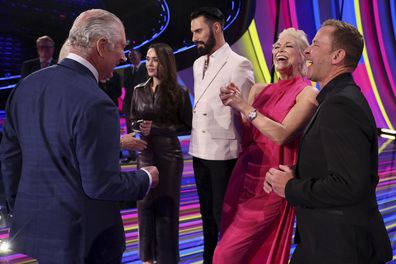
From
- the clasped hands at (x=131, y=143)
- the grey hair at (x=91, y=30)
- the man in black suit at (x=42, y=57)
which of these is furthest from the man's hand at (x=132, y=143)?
the man in black suit at (x=42, y=57)

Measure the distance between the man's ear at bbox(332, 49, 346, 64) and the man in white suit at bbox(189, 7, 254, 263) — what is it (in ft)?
3.00

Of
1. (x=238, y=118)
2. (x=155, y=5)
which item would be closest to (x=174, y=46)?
(x=155, y=5)

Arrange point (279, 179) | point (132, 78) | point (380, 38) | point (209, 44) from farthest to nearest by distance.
→ point (380, 38) → point (132, 78) → point (209, 44) → point (279, 179)

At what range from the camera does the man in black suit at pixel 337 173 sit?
1.22 metres

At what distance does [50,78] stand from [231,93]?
3.08 feet

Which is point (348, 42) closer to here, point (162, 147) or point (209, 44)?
point (209, 44)

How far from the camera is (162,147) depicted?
2.57m

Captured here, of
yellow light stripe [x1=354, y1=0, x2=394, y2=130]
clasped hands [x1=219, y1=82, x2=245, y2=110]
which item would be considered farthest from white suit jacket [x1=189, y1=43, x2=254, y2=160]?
yellow light stripe [x1=354, y1=0, x2=394, y2=130]

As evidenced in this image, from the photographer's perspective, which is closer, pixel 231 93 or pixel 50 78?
pixel 50 78

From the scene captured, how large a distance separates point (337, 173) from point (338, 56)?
439 millimetres

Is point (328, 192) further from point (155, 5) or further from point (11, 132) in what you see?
point (155, 5)

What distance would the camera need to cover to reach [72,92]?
1.27 m

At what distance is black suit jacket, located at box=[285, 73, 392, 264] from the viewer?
1.22m

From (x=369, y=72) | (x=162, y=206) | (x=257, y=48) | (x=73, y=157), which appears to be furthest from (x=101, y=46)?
(x=369, y=72)
